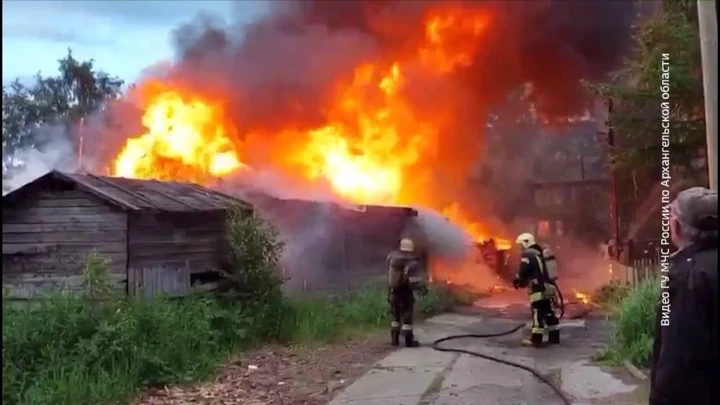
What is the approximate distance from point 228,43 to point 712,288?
18.6 m

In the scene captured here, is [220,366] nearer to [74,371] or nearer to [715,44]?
[74,371]

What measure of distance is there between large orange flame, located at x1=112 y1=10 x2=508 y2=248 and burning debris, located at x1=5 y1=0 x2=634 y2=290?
0.03 metres

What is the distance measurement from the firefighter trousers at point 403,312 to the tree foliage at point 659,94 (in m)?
4.07

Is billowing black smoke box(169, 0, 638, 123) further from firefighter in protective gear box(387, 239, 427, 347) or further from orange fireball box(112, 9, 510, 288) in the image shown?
firefighter in protective gear box(387, 239, 427, 347)

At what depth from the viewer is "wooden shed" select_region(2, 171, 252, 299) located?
10367mm

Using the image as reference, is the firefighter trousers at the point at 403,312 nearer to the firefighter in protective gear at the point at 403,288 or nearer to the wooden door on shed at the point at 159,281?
the firefighter in protective gear at the point at 403,288

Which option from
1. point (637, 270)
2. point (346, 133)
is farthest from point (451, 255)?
point (637, 270)

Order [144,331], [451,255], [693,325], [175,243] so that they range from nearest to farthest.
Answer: [693,325], [144,331], [175,243], [451,255]

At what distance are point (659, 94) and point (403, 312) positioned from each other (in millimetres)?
4706

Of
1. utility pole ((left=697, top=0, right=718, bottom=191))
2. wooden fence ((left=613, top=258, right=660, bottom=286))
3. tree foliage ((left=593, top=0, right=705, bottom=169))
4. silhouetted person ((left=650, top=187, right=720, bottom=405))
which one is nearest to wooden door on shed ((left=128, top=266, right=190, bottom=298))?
tree foliage ((left=593, top=0, right=705, bottom=169))

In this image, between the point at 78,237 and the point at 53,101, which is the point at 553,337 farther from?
the point at 53,101

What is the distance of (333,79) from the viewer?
20594 millimetres

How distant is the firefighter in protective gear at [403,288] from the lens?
35.3ft

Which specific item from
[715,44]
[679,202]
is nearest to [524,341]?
[715,44]
